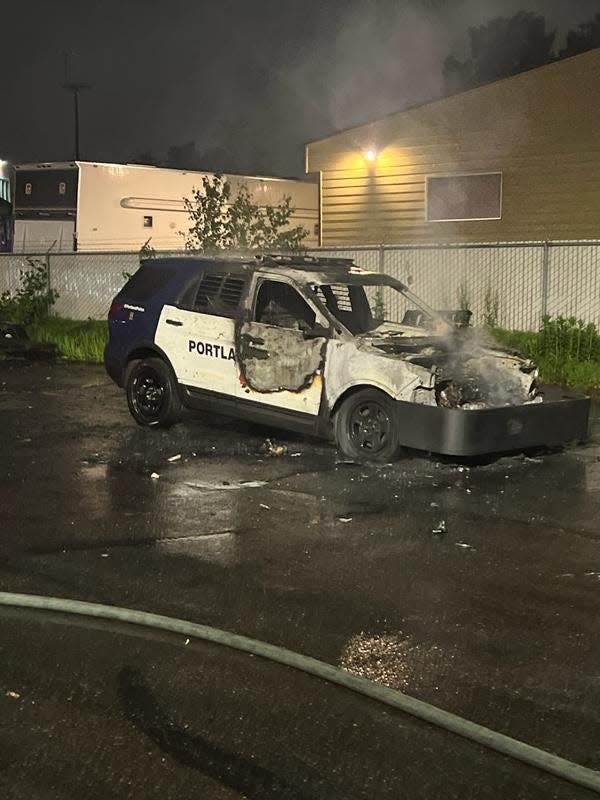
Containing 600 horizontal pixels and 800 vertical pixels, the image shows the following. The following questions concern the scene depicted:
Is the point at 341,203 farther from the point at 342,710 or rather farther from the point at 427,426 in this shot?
the point at 342,710

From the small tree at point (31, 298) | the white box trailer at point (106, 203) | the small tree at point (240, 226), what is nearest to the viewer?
the small tree at point (240, 226)

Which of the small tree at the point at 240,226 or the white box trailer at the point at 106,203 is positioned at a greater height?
the white box trailer at the point at 106,203

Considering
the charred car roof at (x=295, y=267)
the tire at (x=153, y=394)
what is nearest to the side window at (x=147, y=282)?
the charred car roof at (x=295, y=267)

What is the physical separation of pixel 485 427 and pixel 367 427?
1.05 meters

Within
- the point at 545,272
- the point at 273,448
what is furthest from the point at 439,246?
the point at 273,448

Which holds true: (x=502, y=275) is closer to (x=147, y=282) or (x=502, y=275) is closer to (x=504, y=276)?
(x=504, y=276)

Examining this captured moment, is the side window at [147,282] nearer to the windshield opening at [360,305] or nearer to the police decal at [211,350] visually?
the police decal at [211,350]

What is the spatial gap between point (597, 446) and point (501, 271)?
6.30m

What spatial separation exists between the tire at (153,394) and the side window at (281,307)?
1.29 meters

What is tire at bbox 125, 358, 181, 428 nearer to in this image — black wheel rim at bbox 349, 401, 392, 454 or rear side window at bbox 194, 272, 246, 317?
rear side window at bbox 194, 272, 246, 317

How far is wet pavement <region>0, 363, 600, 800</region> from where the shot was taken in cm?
341

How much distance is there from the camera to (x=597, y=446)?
9.48 meters

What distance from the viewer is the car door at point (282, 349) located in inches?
340

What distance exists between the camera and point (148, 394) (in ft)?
33.0
